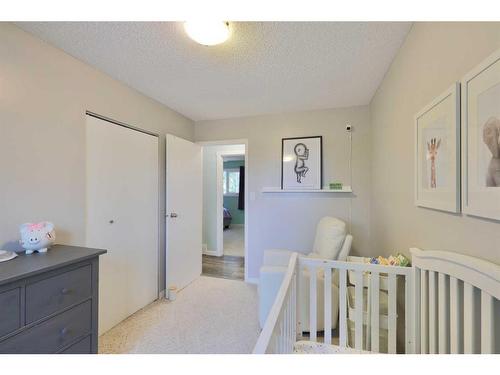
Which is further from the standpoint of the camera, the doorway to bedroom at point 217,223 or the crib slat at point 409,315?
the doorway to bedroom at point 217,223

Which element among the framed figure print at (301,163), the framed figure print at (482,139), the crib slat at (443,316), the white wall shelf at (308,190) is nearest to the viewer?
the framed figure print at (482,139)

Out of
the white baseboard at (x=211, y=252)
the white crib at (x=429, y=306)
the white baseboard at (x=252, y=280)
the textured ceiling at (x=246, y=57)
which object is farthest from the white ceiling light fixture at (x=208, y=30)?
the white baseboard at (x=211, y=252)

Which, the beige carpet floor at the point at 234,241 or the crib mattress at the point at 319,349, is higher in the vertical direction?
the crib mattress at the point at 319,349

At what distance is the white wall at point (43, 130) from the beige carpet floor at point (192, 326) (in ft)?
3.00

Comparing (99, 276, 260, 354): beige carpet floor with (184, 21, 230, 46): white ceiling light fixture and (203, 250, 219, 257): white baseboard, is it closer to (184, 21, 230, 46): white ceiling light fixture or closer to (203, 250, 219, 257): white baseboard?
(203, 250, 219, 257): white baseboard

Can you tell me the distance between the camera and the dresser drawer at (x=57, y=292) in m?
1.07

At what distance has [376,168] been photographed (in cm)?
233

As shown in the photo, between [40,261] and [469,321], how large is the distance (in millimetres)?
1926

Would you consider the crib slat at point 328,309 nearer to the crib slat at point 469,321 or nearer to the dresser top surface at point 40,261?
the crib slat at point 469,321

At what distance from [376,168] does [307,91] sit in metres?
1.08

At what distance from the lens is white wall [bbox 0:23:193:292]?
132 cm

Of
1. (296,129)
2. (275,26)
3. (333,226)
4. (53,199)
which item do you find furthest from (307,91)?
(53,199)

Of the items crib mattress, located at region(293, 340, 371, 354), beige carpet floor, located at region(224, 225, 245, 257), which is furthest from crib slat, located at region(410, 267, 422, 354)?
beige carpet floor, located at region(224, 225, 245, 257)

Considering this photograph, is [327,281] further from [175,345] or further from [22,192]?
[22,192]
